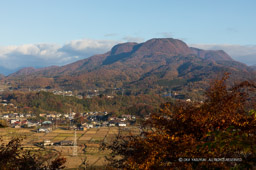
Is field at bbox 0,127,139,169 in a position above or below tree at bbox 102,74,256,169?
below

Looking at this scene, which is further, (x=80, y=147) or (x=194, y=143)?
(x=80, y=147)

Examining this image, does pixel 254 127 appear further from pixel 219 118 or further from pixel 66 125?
pixel 66 125

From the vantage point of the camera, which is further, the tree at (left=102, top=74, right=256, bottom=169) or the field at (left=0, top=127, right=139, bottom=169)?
the field at (left=0, top=127, right=139, bottom=169)

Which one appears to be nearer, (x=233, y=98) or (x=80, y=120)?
(x=233, y=98)

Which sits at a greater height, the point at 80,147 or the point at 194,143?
the point at 194,143

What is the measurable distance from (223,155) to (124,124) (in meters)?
40.7

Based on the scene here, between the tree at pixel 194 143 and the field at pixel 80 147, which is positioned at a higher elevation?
the tree at pixel 194 143

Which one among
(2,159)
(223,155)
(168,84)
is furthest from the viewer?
(168,84)

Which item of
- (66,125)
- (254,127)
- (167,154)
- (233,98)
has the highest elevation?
(233,98)

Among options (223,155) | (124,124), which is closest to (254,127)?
(223,155)

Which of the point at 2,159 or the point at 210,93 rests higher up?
the point at 210,93

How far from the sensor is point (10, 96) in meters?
77.6

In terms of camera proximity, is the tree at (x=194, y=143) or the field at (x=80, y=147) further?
the field at (x=80, y=147)

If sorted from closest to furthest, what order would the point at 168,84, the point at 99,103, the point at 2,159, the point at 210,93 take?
1. the point at 2,159
2. the point at 210,93
3. the point at 99,103
4. the point at 168,84
